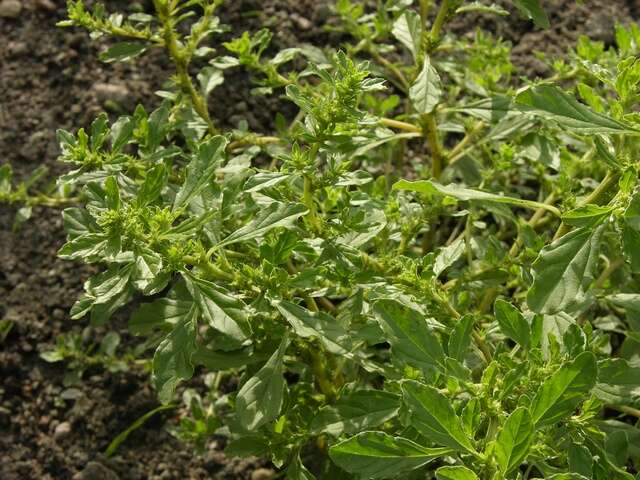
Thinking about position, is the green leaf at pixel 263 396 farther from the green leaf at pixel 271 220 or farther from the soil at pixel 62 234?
the soil at pixel 62 234

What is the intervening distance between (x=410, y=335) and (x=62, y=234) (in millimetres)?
1738

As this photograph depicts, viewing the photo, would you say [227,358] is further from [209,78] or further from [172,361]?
[209,78]

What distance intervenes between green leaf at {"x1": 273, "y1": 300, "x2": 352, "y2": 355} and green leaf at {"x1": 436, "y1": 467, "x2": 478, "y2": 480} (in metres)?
0.37

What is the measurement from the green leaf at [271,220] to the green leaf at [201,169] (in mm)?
122

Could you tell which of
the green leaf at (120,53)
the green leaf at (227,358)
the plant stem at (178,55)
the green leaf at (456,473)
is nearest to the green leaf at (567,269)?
the green leaf at (456,473)

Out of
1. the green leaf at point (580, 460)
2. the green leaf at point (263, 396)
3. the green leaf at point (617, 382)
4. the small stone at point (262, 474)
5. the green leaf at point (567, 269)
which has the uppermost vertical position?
the green leaf at point (567, 269)

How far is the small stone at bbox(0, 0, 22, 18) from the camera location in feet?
10.5

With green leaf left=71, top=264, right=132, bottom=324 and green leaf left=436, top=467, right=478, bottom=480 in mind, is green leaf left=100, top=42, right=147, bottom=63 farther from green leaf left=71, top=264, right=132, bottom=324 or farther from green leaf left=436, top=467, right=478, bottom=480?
green leaf left=436, top=467, right=478, bottom=480

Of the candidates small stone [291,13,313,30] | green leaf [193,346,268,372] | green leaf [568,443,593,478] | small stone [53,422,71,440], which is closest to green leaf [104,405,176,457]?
small stone [53,422,71,440]

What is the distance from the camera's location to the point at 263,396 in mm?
1619

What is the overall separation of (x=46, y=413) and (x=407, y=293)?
4.96ft

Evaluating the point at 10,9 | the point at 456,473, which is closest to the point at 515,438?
the point at 456,473

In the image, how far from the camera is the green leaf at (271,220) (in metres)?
1.49

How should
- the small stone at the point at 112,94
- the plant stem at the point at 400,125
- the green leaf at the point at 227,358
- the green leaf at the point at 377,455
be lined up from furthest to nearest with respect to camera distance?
the small stone at the point at 112,94, the plant stem at the point at 400,125, the green leaf at the point at 227,358, the green leaf at the point at 377,455
